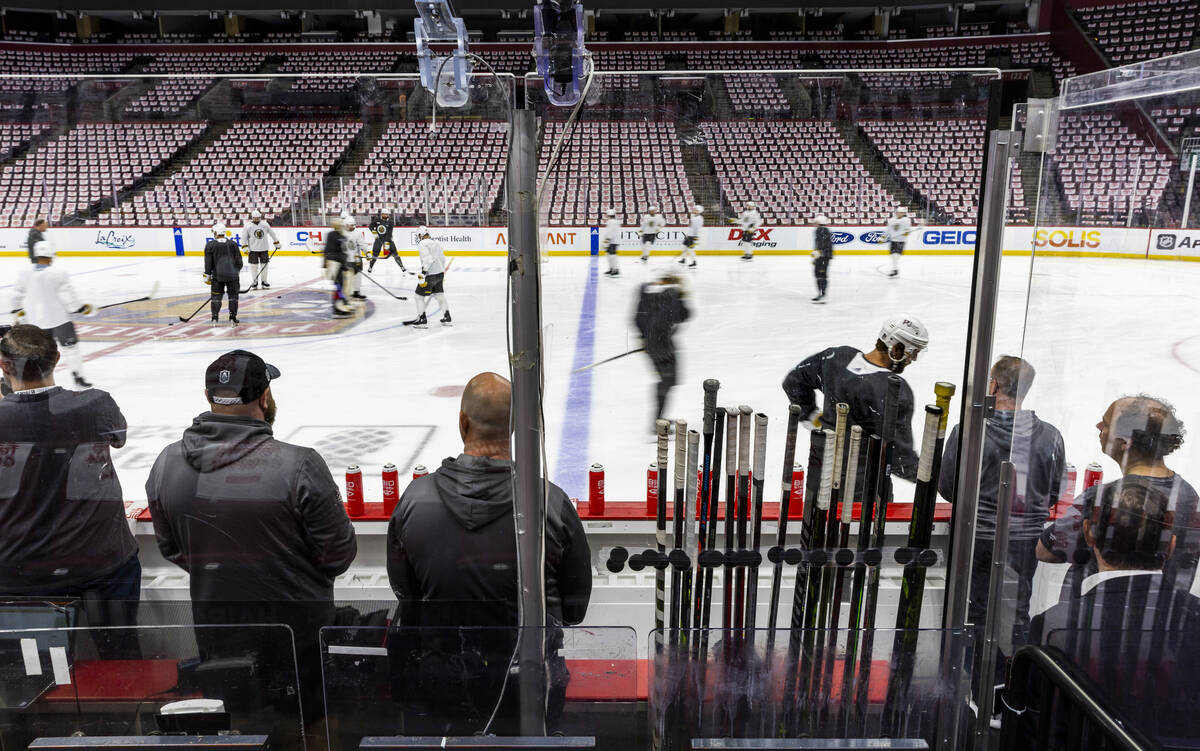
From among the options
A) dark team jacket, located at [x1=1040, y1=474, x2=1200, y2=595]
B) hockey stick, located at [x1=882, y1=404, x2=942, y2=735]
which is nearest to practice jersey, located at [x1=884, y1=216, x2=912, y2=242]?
hockey stick, located at [x1=882, y1=404, x2=942, y2=735]

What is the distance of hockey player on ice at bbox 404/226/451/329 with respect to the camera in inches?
61.6

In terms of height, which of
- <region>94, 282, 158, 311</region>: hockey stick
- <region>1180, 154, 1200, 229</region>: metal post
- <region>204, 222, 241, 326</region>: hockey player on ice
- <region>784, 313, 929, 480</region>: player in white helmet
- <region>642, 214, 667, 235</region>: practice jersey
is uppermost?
<region>1180, 154, 1200, 229</region>: metal post

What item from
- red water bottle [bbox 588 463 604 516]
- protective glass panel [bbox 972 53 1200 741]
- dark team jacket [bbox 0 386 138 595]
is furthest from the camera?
red water bottle [bbox 588 463 604 516]

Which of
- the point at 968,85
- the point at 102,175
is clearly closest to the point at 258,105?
the point at 102,175

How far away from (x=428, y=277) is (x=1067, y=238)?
47.4 inches

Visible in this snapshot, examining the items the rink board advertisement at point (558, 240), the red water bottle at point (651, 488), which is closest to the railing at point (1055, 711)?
the rink board advertisement at point (558, 240)

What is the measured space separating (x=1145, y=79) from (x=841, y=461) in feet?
2.77

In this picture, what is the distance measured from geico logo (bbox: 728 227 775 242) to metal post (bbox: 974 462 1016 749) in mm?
655

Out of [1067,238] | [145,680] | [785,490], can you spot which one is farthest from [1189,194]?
[145,680]

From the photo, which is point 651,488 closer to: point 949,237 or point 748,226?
point 748,226

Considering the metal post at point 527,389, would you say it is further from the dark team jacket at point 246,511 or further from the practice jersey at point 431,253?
the dark team jacket at point 246,511

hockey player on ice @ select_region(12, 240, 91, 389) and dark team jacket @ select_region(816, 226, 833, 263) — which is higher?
dark team jacket @ select_region(816, 226, 833, 263)

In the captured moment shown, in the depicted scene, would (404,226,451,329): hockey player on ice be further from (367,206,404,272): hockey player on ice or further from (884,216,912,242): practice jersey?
(884,216,912,242): practice jersey

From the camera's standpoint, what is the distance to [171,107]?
1.53m
